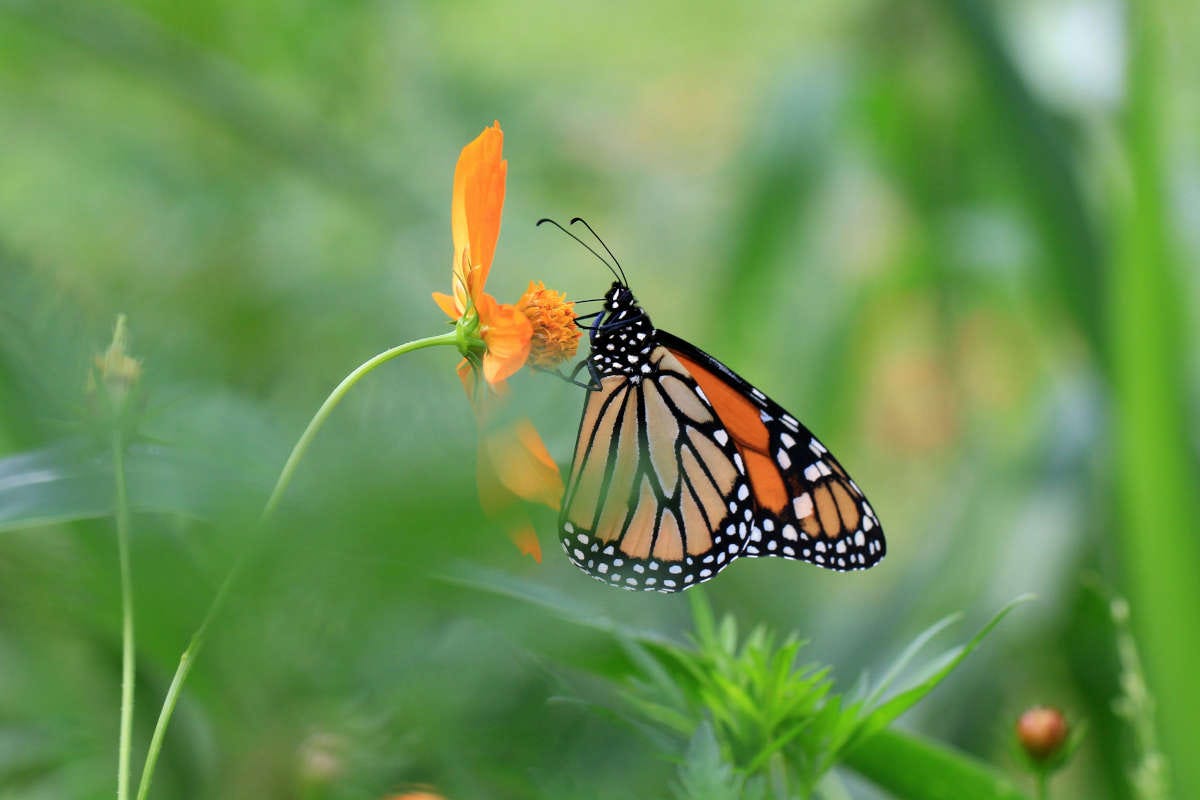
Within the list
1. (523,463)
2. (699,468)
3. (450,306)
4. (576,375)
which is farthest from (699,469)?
(523,463)

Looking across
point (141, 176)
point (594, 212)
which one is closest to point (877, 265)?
point (594, 212)

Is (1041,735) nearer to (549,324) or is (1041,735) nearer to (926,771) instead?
(926,771)

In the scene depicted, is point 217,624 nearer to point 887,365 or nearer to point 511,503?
point 511,503

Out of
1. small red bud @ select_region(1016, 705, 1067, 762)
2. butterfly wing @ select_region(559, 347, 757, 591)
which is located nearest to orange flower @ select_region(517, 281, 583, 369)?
butterfly wing @ select_region(559, 347, 757, 591)

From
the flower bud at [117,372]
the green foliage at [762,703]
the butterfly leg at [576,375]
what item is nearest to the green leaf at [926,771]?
the green foliage at [762,703]

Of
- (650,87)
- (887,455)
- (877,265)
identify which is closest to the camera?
(877,265)

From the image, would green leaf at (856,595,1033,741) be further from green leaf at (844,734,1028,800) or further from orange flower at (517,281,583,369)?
orange flower at (517,281,583,369)
